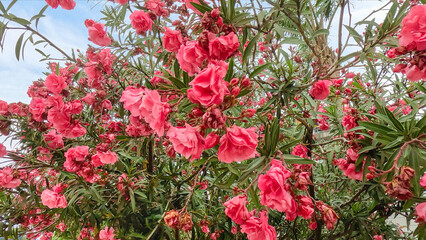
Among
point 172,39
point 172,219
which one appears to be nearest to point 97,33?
point 172,39

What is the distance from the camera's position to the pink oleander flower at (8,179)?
150 centimetres

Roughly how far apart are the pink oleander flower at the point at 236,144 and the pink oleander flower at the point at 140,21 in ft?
3.07

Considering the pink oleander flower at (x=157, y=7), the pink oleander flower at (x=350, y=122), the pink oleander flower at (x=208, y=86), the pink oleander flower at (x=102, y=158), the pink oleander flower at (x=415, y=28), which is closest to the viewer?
the pink oleander flower at (x=208, y=86)

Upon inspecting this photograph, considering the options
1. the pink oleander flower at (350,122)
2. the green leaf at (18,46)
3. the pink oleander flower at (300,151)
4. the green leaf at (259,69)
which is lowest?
the pink oleander flower at (300,151)

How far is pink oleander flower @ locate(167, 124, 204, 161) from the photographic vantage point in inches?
26.0

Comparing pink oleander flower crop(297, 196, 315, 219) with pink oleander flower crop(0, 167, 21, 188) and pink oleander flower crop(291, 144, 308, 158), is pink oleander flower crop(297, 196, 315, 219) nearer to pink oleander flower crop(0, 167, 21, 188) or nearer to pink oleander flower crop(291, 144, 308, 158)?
pink oleander flower crop(291, 144, 308, 158)

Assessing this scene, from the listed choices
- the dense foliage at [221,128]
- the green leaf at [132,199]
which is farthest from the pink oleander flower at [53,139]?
the green leaf at [132,199]

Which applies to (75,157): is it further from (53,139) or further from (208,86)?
(208,86)

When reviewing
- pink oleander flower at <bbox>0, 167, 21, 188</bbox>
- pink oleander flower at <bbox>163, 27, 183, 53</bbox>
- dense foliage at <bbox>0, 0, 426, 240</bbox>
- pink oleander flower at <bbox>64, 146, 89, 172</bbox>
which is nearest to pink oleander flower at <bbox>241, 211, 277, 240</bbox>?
dense foliage at <bbox>0, 0, 426, 240</bbox>

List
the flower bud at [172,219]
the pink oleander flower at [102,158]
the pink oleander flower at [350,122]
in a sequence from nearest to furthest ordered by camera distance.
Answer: the flower bud at [172,219], the pink oleander flower at [350,122], the pink oleander flower at [102,158]

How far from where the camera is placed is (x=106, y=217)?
5.36ft

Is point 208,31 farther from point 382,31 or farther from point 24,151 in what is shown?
point 24,151

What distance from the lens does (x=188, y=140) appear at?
663 mm

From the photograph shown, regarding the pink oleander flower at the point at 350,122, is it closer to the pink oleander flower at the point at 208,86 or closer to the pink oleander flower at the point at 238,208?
the pink oleander flower at the point at 238,208
